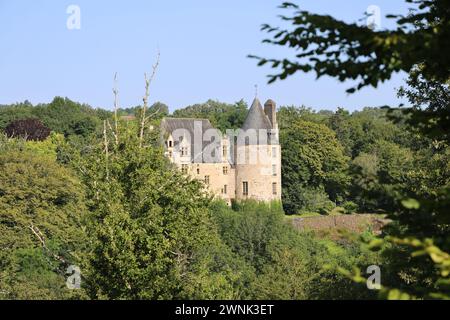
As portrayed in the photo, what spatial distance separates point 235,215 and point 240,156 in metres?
12.6

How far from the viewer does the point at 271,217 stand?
40531 mm

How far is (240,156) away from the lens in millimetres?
54031

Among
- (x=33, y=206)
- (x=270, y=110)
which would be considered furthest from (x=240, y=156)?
(x=33, y=206)

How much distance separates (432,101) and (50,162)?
30.2 meters

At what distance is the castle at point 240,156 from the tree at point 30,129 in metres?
16.5

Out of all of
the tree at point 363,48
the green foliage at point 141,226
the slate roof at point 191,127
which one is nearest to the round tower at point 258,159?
the slate roof at point 191,127

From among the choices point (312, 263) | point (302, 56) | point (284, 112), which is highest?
point (284, 112)

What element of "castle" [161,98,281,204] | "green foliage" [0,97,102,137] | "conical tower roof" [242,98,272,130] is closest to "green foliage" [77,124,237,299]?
"castle" [161,98,281,204]

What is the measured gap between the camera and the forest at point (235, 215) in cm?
653

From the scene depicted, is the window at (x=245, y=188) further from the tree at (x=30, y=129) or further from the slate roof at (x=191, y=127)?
the tree at (x=30, y=129)

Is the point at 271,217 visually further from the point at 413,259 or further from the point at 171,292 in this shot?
the point at 413,259

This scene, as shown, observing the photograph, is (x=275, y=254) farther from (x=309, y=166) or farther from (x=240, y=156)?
(x=309, y=166)

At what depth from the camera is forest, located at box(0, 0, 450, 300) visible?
6.53 meters

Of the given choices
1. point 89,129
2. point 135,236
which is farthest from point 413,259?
point 89,129
